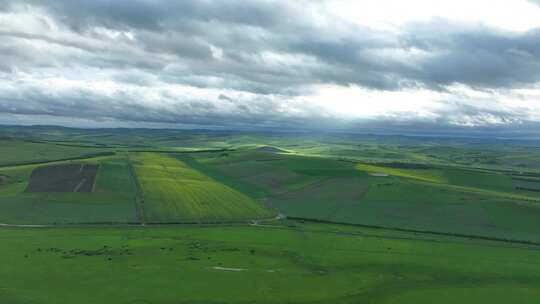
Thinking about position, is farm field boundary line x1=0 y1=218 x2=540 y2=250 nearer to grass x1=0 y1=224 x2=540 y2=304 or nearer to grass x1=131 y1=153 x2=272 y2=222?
grass x1=0 y1=224 x2=540 y2=304

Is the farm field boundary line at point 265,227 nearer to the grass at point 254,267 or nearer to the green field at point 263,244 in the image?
the green field at point 263,244

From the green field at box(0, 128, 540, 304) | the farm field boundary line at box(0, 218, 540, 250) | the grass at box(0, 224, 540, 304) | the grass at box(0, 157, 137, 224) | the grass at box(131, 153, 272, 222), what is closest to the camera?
the grass at box(0, 224, 540, 304)

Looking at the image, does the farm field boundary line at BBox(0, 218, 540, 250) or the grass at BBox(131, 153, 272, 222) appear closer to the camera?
the farm field boundary line at BBox(0, 218, 540, 250)

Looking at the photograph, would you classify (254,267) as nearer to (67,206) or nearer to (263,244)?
(263,244)

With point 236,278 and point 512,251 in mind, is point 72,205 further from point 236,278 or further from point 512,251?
point 512,251

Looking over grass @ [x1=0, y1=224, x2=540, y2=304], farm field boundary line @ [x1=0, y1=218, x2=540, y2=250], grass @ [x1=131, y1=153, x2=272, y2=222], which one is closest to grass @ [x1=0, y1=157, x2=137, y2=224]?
farm field boundary line @ [x1=0, y1=218, x2=540, y2=250]

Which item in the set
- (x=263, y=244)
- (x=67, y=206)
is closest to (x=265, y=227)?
(x=263, y=244)

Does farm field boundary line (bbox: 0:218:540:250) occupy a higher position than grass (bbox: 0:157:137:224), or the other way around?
grass (bbox: 0:157:137:224)
